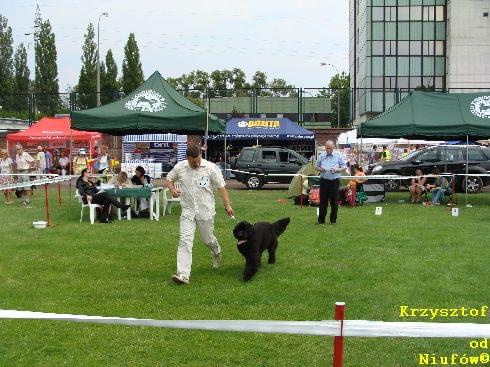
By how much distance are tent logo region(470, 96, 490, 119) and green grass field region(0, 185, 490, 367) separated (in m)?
5.36

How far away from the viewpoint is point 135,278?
8.40 m

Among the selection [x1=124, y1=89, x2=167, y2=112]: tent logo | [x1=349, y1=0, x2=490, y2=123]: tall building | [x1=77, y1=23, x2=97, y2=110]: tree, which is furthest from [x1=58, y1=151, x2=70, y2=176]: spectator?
[x1=349, y1=0, x2=490, y2=123]: tall building

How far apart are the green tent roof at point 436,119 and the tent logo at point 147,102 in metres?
5.88

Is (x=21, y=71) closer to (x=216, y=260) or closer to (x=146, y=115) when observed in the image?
(x=146, y=115)

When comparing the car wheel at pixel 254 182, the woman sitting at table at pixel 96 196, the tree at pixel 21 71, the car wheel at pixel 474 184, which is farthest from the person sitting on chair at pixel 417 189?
the tree at pixel 21 71

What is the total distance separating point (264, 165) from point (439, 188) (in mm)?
8516

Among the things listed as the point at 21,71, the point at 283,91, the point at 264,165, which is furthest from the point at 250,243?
the point at 21,71

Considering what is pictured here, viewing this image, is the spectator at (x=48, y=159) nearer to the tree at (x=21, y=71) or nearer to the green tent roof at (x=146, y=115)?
the green tent roof at (x=146, y=115)

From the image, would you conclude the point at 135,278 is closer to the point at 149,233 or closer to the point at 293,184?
the point at 149,233

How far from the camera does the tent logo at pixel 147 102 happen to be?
1570 cm

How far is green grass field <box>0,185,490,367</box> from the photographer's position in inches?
216

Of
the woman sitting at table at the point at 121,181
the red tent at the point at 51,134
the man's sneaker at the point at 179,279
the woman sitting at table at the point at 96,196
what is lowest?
the man's sneaker at the point at 179,279

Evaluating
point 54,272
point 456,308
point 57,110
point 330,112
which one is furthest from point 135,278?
point 330,112

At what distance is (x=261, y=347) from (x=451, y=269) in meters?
4.10
